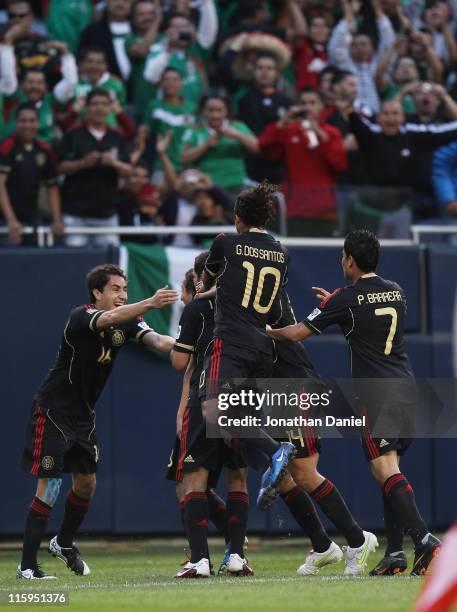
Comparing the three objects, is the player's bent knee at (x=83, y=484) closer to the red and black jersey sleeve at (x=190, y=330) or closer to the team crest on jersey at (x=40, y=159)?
the red and black jersey sleeve at (x=190, y=330)

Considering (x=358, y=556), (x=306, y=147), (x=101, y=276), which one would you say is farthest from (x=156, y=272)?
(x=358, y=556)

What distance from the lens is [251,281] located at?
27.0 ft

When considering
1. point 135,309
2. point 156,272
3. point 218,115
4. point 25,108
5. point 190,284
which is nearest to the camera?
point 135,309

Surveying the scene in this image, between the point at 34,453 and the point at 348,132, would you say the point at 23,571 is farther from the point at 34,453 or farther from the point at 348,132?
the point at 348,132

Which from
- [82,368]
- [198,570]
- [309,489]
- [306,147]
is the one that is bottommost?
[198,570]

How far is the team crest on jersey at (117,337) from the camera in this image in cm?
888

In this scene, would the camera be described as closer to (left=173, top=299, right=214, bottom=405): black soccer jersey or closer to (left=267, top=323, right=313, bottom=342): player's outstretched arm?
(left=173, top=299, right=214, bottom=405): black soccer jersey

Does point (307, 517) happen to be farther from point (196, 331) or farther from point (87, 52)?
point (87, 52)

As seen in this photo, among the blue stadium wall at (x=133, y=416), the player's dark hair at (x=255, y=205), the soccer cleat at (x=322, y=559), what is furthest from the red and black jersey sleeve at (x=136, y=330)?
the blue stadium wall at (x=133, y=416)

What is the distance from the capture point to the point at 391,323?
8.45 meters

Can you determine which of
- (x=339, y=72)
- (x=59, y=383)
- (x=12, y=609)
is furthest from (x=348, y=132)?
(x=12, y=609)

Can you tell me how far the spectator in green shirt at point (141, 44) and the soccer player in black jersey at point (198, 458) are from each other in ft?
19.9

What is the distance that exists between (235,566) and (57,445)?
1484mm

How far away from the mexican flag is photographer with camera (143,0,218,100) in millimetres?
3009
